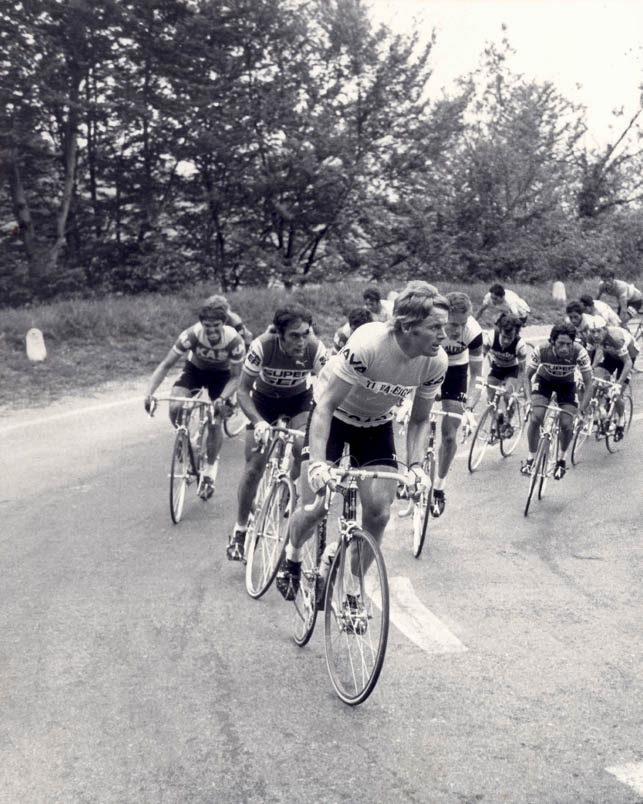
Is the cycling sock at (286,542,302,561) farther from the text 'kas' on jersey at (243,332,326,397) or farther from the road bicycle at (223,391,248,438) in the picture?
the road bicycle at (223,391,248,438)

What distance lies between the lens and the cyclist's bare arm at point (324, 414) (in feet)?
16.3

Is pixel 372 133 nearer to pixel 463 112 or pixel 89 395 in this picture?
pixel 463 112

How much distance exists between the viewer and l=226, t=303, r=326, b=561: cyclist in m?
6.65

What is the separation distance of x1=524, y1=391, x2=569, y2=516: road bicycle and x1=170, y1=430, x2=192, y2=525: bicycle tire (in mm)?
3223

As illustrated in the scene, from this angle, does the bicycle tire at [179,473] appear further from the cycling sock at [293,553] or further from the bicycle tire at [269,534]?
the cycling sock at [293,553]

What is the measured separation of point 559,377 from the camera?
32.3 feet

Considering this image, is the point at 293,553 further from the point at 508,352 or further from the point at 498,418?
the point at 508,352

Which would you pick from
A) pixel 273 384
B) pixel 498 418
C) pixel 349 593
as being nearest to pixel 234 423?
pixel 498 418

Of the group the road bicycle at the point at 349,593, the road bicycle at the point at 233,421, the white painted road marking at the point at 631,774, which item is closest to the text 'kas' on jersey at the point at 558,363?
the road bicycle at the point at 233,421

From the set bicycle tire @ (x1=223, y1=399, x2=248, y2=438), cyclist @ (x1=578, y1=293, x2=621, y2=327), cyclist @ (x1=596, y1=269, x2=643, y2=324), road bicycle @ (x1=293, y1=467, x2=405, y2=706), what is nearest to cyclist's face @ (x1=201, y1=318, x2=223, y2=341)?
bicycle tire @ (x1=223, y1=399, x2=248, y2=438)

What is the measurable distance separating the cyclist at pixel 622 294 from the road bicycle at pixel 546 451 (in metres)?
7.19

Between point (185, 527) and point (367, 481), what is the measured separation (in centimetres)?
321

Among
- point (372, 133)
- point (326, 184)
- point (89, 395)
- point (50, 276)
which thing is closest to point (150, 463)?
point (89, 395)

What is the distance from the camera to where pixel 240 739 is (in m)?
4.36
